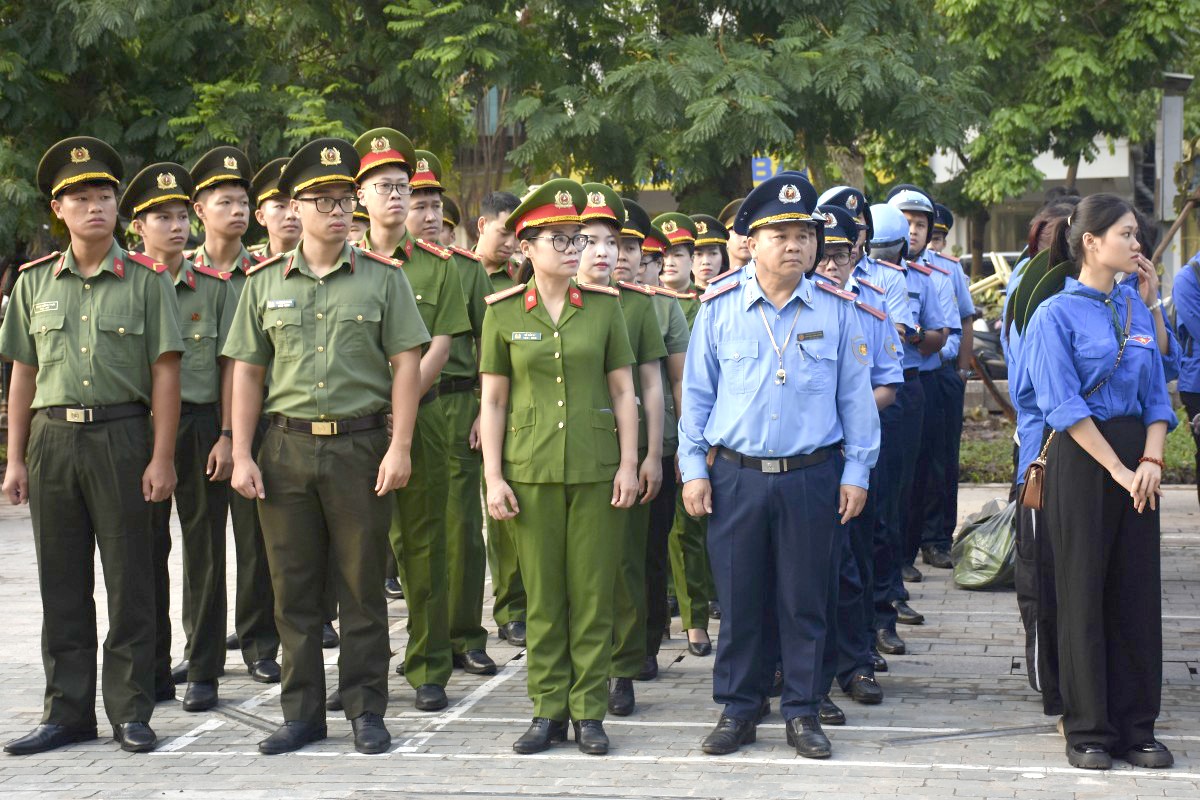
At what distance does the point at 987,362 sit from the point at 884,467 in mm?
14295

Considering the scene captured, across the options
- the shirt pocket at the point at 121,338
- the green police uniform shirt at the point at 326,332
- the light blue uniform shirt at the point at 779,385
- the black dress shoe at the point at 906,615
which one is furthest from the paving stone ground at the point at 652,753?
the shirt pocket at the point at 121,338

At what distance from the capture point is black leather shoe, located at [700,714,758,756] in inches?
243

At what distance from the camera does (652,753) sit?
6250 mm

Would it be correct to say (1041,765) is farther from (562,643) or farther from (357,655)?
(357,655)

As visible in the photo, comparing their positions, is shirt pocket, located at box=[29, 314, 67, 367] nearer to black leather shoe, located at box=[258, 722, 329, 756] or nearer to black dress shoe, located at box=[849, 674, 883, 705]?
black leather shoe, located at box=[258, 722, 329, 756]

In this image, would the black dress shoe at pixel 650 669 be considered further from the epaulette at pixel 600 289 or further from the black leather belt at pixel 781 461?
the epaulette at pixel 600 289

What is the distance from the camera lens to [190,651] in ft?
23.7

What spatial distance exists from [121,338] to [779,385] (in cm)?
257

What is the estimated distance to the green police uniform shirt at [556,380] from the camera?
6.34 metres

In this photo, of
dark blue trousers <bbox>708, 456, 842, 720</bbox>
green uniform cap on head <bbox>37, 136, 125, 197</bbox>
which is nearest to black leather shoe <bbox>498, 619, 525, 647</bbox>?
dark blue trousers <bbox>708, 456, 842, 720</bbox>

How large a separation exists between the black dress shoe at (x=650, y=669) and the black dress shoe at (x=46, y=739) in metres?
2.40

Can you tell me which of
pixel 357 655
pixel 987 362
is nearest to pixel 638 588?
pixel 357 655

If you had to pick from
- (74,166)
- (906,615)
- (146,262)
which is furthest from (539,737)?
(906,615)

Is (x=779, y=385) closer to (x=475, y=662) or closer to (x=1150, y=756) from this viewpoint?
(x=1150, y=756)
